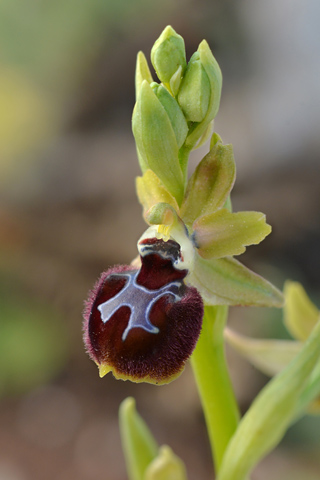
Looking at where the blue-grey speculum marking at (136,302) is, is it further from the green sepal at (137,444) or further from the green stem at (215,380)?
the green sepal at (137,444)

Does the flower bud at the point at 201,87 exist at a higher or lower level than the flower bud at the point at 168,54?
lower

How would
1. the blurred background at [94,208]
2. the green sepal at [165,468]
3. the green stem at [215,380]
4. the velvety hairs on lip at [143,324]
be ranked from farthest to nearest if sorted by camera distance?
the blurred background at [94,208]
the green sepal at [165,468]
the green stem at [215,380]
the velvety hairs on lip at [143,324]

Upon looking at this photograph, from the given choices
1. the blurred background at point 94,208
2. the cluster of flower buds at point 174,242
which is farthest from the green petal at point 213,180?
the blurred background at point 94,208

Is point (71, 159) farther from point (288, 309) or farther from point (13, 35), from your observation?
point (288, 309)

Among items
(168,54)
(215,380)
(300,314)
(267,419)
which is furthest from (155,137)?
(300,314)

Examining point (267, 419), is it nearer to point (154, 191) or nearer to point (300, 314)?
point (300, 314)
